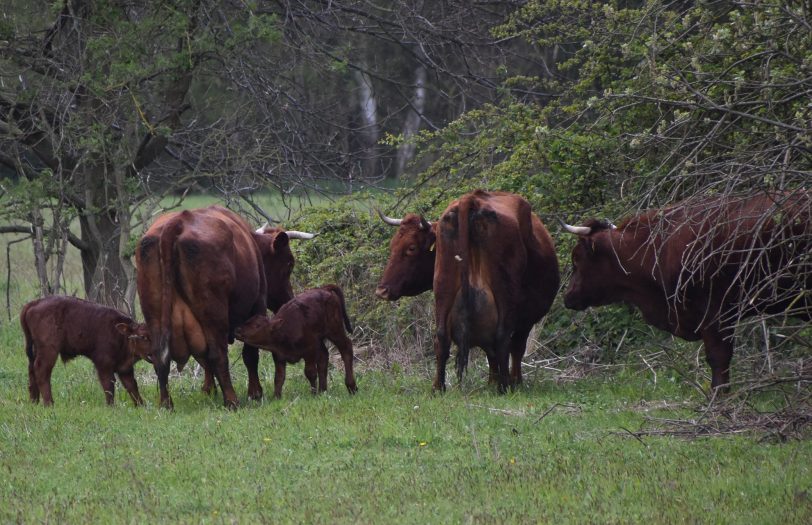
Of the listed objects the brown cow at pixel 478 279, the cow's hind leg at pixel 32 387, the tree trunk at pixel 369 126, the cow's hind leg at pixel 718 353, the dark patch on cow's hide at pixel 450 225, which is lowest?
the cow's hind leg at pixel 32 387

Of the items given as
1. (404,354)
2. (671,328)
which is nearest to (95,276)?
(404,354)

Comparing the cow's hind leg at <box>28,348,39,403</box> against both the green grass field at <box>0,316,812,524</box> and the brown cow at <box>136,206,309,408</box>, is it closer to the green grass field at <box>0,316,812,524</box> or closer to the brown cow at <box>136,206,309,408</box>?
the green grass field at <box>0,316,812,524</box>

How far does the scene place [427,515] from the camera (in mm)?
6785

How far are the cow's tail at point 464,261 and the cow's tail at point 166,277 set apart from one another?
2.41 metres

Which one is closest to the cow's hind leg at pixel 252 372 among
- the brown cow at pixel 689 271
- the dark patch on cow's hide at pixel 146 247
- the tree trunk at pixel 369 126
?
the dark patch on cow's hide at pixel 146 247

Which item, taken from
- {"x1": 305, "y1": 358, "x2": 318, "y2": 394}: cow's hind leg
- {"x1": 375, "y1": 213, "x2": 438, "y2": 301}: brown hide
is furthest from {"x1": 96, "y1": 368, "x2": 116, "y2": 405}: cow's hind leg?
{"x1": 375, "y1": 213, "x2": 438, "y2": 301}: brown hide

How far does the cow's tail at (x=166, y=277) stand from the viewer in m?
10.0

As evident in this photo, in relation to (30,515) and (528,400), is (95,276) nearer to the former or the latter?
(528,400)

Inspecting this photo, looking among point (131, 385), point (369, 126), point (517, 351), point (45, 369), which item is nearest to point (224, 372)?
point (131, 385)

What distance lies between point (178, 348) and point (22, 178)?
17.4ft

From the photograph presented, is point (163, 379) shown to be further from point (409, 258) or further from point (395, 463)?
point (395, 463)

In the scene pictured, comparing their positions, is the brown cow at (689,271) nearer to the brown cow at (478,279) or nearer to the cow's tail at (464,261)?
the brown cow at (478,279)

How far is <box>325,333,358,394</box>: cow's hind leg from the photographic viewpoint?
36.7ft

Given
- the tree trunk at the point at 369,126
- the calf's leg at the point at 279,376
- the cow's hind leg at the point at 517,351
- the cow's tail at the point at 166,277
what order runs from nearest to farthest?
the cow's tail at the point at 166,277 < the calf's leg at the point at 279,376 < the cow's hind leg at the point at 517,351 < the tree trunk at the point at 369,126
